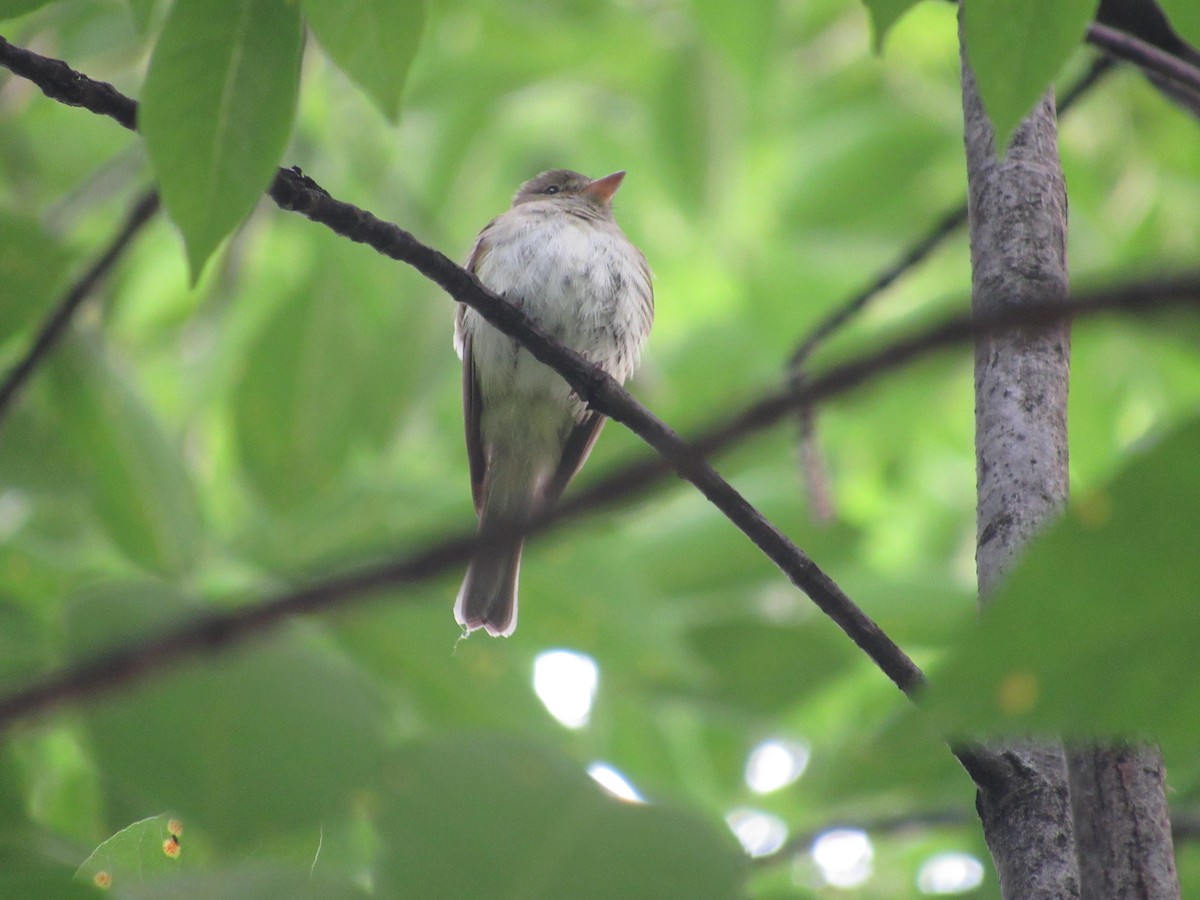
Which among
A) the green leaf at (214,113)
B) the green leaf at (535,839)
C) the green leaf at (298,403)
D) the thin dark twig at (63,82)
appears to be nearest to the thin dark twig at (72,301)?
the green leaf at (298,403)

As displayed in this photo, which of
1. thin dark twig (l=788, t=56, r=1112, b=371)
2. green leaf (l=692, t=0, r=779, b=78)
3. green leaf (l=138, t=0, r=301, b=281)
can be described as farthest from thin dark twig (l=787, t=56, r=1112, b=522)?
green leaf (l=138, t=0, r=301, b=281)

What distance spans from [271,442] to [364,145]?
6.41ft

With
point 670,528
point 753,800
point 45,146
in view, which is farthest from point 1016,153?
point 45,146

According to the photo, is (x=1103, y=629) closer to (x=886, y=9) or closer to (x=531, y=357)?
(x=886, y=9)

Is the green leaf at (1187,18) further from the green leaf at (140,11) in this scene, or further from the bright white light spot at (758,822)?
the bright white light spot at (758,822)

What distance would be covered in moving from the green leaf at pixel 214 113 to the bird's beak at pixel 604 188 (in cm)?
400

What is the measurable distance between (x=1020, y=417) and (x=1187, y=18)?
54cm

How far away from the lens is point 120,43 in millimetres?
4625

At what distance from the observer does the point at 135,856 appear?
127cm

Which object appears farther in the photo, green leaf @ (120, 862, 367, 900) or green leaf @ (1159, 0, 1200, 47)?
green leaf @ (1159, 0, 1200, 47)

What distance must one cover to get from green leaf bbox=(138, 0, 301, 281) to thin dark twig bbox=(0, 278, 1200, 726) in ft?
3.28

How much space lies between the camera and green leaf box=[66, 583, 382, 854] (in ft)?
3.61

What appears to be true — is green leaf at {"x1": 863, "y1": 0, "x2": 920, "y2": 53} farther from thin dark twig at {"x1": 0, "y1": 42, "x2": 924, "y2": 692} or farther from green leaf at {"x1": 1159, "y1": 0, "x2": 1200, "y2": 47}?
thin dark twig at {"x1": 0, "y1": 42, "x2": 924, "y2": 692}

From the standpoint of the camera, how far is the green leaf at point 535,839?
1.00m
